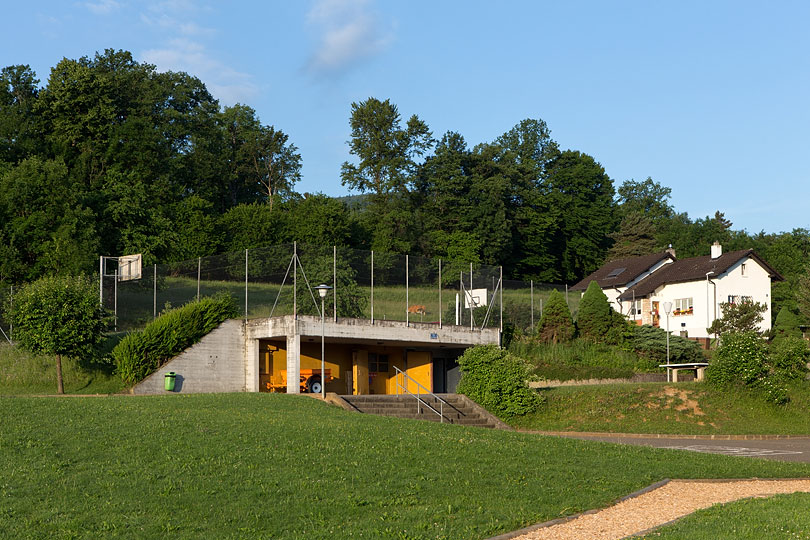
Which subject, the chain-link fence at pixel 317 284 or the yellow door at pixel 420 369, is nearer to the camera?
the chain-link fence at pixel 317 284

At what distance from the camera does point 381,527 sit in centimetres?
1100

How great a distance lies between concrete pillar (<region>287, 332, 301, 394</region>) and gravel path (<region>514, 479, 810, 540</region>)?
17.5 m

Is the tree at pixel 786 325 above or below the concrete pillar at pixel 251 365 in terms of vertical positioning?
above

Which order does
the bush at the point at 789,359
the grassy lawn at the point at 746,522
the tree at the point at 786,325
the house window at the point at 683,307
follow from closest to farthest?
the grassy lawn at the point at 746,522, the bush at the point at 789,359, the tree at the point at 786,325, the house window at the point at 683,307

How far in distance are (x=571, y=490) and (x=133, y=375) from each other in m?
20.8

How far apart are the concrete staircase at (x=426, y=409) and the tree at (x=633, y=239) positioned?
5684 centimetres

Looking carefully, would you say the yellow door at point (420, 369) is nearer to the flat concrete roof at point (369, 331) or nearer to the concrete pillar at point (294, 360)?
the flat concrete roof at point (369, 331)

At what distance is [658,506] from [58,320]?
23089 millimetres

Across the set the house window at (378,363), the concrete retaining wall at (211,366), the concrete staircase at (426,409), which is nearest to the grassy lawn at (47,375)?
the concrete retaining wall at (211,366)

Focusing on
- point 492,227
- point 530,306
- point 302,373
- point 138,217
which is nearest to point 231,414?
point 302,373

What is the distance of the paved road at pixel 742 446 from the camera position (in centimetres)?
2106

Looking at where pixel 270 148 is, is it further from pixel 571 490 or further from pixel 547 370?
pixel 571 490

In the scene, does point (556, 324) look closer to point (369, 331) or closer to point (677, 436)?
point (369, 331)

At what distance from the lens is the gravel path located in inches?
440
